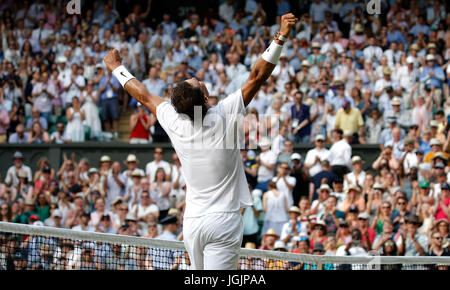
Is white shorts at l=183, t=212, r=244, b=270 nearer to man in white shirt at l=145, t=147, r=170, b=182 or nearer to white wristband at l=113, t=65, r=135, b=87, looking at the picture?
white wristband at l=113, t=65, r=135, b=87

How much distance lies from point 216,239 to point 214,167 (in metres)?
0.46

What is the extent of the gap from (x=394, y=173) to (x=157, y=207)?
165 inches

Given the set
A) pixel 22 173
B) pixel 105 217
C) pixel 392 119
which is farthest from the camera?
pixel 22 173

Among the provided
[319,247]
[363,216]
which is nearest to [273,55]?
[319,247]

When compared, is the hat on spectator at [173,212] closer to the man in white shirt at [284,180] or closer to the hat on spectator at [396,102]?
the man in white shirt at [284,180]

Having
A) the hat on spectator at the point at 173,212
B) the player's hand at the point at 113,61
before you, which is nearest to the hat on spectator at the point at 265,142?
the hat on spectator at the point at 173,212

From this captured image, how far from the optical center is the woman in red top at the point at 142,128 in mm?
16344

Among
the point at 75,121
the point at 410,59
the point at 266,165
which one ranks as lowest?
the point at 266,165

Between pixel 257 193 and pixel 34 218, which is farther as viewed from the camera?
pixel 34 218

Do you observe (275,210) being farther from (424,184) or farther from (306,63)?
(306,63)

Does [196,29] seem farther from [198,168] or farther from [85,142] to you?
[198,168]

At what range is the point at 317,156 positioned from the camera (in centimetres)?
1416

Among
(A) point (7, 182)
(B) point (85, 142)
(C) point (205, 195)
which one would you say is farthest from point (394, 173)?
(C) point (205, 195)

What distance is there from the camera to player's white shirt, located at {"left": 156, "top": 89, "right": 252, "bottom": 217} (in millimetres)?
4883
